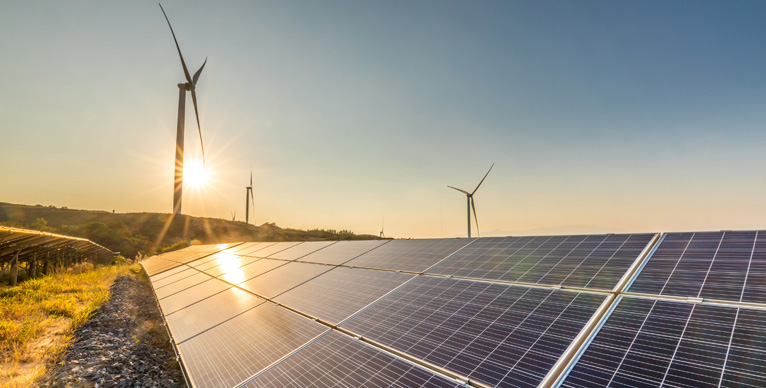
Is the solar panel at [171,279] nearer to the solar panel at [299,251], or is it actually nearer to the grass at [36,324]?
the grass at [36,324]

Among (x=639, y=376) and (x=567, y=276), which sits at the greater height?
(x=567, y=276)

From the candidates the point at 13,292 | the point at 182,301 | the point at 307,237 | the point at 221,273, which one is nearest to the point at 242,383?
the point at 182,301

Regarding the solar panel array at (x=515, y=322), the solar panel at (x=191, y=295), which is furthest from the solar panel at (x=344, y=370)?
the solar panel at (x=191, y=295)

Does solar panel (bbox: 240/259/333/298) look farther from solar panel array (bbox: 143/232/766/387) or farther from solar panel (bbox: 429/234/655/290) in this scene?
solar panel (bbox: 429/234/655/290)

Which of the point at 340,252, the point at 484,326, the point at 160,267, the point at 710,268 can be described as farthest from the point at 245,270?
the point at 710,268

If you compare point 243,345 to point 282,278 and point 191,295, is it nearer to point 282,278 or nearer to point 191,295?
point 282,278

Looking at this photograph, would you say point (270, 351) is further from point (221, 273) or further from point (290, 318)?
point (221, 273)
